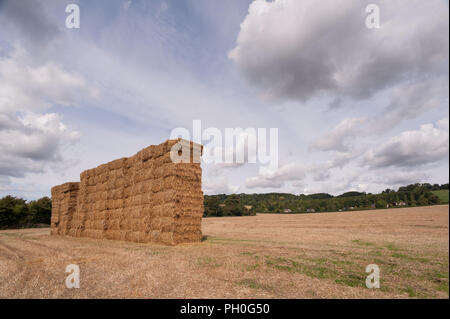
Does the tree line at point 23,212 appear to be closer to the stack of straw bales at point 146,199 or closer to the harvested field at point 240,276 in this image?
the stack of straw bales at point 146,199

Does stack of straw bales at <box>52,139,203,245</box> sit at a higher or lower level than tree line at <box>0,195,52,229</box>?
higher

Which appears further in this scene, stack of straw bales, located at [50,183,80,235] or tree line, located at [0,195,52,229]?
tree line, located at [0,195,52,229]

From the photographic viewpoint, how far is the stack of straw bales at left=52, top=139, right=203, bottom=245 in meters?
13.3

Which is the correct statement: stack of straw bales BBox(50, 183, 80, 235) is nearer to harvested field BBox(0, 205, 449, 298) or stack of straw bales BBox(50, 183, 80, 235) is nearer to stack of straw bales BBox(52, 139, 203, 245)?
stack of straw bales BBox(52, 139, 203, 245)

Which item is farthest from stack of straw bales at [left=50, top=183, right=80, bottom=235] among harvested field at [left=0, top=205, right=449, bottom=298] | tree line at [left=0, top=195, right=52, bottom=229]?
tree line at [left=0, top=195, right=52, bottom=229]

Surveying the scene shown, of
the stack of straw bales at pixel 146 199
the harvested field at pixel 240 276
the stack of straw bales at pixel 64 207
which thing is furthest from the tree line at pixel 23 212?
the harvested field at pixel 240 276

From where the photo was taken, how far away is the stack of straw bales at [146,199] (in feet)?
43.7

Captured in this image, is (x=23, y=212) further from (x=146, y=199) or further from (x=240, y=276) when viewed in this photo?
(x=240, y=276)

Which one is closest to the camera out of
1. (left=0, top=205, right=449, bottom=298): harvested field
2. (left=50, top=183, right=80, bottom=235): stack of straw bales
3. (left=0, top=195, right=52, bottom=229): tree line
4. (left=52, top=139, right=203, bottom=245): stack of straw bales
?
(left=0, top=205, right=449, bottom=298): harvested field

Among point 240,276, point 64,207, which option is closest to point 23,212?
point 64,207

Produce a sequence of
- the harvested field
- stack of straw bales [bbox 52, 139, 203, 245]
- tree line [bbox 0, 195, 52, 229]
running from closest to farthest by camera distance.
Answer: the harvested field < stack of straw bales [bbox 52, 139, 203, 245] < tree line [bbox 0, 195, 52, 229]

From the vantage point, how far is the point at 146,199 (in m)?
14.9

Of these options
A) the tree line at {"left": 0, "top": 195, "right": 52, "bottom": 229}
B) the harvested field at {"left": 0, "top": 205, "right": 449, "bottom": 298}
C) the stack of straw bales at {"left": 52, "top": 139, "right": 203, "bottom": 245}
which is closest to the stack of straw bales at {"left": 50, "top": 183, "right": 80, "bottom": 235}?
the stack of straw bales at {"left": 52, "top": 139, "right": 203, "bottom": 245}

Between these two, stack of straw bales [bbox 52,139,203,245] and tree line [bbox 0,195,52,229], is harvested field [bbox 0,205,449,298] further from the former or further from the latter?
tree line [bbox 0,195,52,229]
